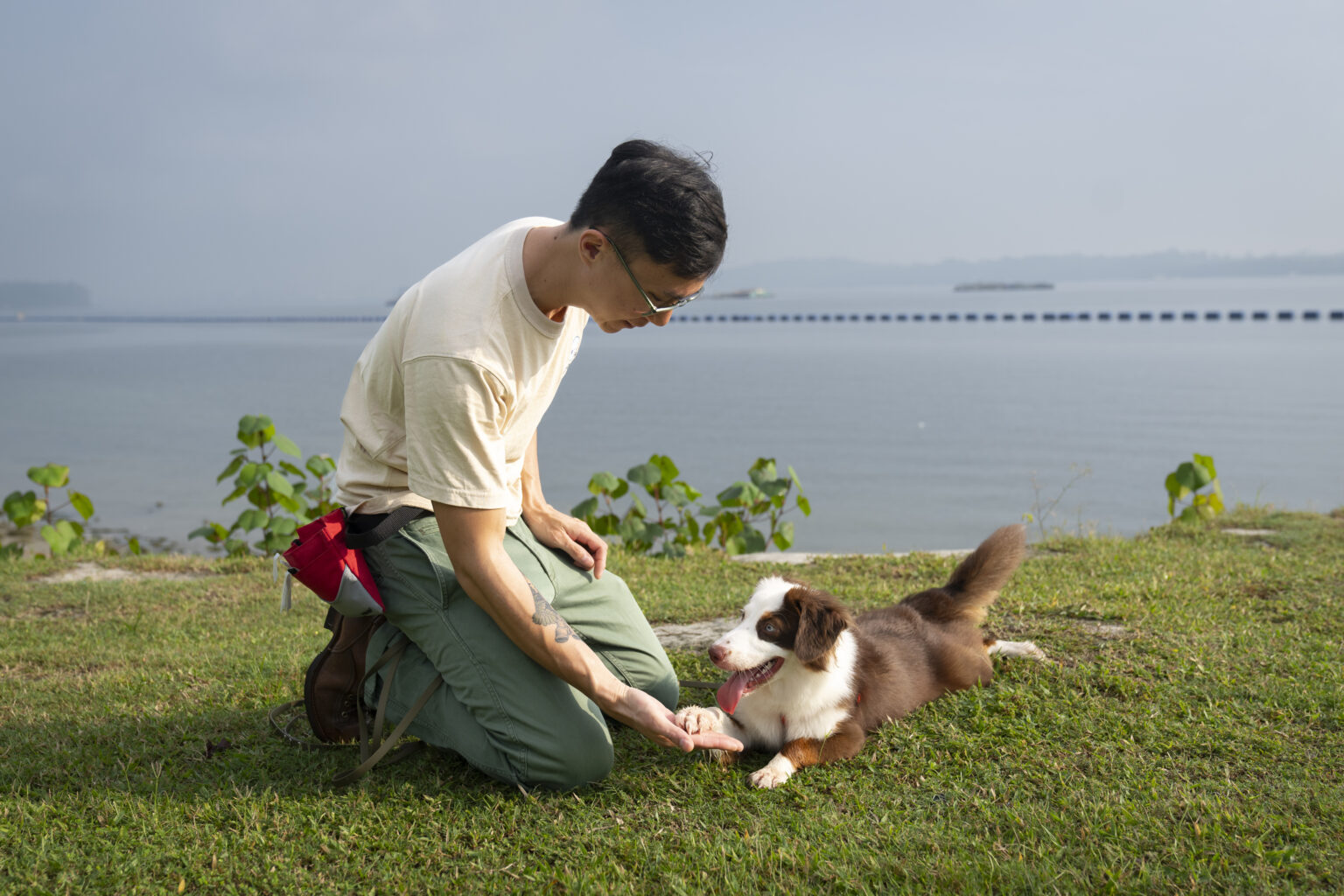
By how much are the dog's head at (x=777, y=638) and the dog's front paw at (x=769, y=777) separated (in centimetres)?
21

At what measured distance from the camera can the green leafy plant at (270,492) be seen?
7270mm

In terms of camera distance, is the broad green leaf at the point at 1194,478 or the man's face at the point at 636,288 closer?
the man's face at the point at 636,288

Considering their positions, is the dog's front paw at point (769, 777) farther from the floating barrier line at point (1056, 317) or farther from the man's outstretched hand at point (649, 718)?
the floating barrier line at point (1056, 317)

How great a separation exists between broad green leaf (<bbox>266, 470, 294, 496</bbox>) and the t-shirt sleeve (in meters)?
5.27

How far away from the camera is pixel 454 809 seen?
2.79 meters

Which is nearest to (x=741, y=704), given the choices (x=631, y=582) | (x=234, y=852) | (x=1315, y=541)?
(x=234, y=852)

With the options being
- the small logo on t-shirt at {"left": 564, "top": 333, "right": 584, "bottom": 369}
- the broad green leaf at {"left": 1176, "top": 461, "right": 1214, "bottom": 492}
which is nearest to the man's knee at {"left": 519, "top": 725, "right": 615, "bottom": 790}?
the small logo on t-shirt at {"left": 564, "top": 333, "right": 584, "bottom": 369}

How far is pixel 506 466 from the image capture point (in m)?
2.97

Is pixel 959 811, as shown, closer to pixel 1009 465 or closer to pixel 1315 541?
pixel 1315 541

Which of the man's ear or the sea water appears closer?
the man's ear

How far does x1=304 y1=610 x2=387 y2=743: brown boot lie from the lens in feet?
10.2

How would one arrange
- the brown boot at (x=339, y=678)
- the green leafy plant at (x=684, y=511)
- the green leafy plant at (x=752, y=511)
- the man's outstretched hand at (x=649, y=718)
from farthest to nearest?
1. the green leafy plant at (x=752, y=511)
2. the green leafy plant at (x=684, y=511)
3. the brown boot at (x=339, y=678)
4. the man's outstretched hand at (x=649, y=718)

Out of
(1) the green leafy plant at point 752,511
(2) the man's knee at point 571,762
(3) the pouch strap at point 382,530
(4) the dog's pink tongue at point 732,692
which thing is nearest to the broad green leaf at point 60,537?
(1) the green leafy plant at point 752,511

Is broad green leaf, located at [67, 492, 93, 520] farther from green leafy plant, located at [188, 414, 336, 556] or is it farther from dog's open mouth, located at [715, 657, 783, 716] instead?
dog's open mouth, located at [715, 657, 783, 716]
